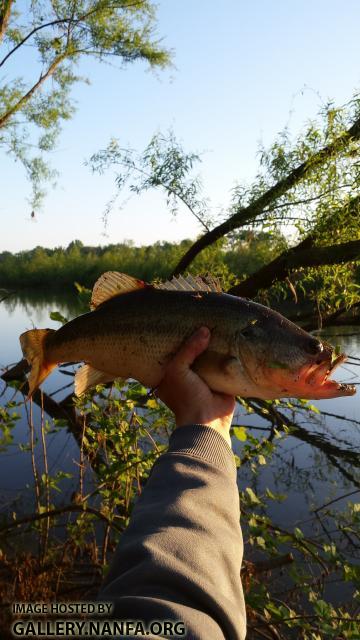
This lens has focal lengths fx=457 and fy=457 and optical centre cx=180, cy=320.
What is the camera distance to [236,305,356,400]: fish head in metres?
2.34

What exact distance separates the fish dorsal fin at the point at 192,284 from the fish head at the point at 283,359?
0.37 meters

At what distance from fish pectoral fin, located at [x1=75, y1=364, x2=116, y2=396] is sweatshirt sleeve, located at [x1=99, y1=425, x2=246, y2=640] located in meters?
1.17

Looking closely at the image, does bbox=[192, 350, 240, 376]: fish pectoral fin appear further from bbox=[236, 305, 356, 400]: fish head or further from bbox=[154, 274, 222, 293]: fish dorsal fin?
bbox=[154, 274, 222, 293]: fish dorsal fin

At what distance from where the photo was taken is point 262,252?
738 centimetres

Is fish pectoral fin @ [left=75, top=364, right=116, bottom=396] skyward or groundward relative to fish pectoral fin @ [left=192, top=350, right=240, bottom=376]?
groundward

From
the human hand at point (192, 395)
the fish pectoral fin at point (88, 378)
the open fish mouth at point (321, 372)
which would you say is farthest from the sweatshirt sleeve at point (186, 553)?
the fish pectoral fin at point (88, 378)

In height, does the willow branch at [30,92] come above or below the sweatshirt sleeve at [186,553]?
above

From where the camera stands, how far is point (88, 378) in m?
2.74

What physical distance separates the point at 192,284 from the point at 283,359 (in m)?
0.68

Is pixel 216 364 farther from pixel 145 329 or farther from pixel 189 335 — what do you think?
pixel 145 329

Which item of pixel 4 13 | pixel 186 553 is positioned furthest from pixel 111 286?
pixel 4 13

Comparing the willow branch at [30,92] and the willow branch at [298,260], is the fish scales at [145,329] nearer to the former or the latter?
the willow branch at [298,260]

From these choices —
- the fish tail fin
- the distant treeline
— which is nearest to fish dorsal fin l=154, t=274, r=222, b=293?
the fish tail fin

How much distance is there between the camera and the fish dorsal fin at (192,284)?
265 centimetres
